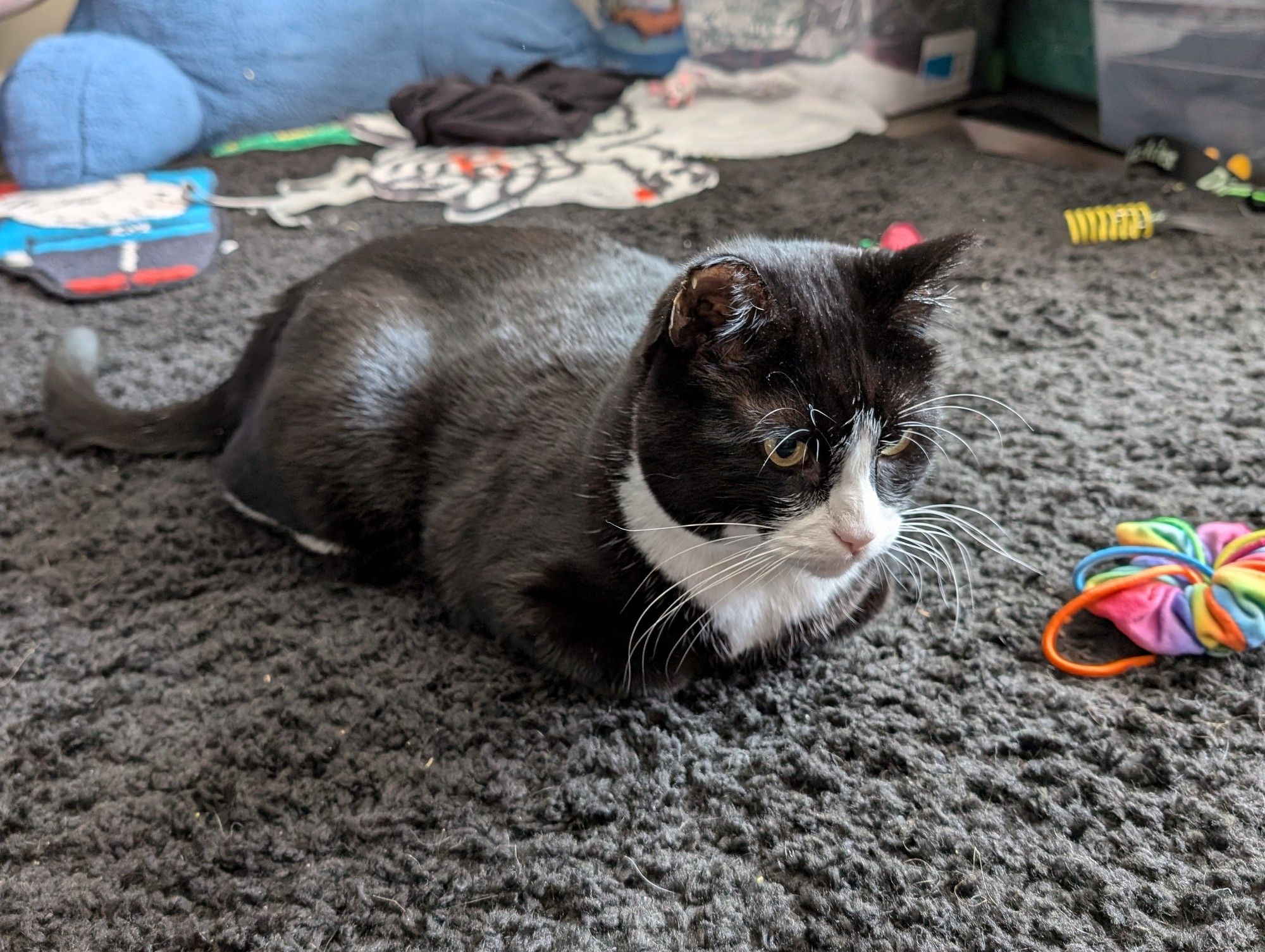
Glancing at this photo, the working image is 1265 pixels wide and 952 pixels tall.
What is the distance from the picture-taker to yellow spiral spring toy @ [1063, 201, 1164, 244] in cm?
169

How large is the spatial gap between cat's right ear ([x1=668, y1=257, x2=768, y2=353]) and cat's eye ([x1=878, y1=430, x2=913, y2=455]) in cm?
17

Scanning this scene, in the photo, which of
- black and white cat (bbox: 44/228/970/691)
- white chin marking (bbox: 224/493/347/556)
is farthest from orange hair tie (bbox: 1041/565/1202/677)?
white chin marking (bbox: 224/493/347/556)

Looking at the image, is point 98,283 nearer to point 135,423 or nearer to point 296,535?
point 135,423

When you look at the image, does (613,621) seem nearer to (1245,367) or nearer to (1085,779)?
(1085,779)

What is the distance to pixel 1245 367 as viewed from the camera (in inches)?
52.4

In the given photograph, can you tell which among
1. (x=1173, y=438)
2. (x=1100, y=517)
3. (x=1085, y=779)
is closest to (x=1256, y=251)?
(x=1173, y=438)

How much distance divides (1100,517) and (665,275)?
633mm

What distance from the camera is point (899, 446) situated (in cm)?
78

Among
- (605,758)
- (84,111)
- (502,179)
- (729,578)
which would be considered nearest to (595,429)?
(729,578)

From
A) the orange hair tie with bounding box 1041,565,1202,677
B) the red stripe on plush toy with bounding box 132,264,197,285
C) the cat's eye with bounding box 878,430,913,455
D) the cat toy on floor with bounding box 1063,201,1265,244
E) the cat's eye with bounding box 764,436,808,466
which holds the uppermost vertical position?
the cat's eye with bounding box 764,436,808,466

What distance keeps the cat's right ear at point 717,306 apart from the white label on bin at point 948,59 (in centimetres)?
207

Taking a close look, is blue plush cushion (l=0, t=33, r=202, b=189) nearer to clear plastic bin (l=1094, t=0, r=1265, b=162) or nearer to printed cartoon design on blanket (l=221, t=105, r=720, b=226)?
printed cartoon design on blanket (l=221, t=105, r=720, b=226)

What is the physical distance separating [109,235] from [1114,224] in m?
2.03

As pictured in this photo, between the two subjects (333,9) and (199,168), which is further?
(333,9)
